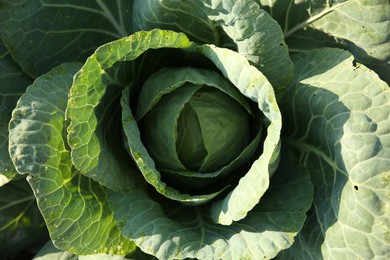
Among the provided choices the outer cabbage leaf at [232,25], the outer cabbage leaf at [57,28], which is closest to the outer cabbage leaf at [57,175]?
the outer cabbage leaf at [57,28]

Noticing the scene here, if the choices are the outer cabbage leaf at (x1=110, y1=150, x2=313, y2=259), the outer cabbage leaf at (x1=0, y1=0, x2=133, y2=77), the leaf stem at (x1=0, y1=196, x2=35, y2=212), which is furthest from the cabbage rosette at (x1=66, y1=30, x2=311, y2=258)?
the leaf stem at (x1=0, y1=196, x2=35, y2=212)

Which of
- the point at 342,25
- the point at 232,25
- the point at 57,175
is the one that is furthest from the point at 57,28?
the point at 342,25

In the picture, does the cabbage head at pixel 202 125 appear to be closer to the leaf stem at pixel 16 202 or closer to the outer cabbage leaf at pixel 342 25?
the outer cabbage leaf at pixel 342 25

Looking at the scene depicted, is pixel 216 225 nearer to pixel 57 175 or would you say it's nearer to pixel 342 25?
pixel 57 175

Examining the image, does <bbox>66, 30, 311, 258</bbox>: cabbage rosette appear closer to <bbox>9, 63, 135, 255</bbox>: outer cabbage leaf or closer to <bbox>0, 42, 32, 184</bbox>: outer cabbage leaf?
<bbox>9, 63, 135, 255</bbox>: outer cabbage leaf

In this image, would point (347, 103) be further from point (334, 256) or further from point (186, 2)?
point (186, 2)
